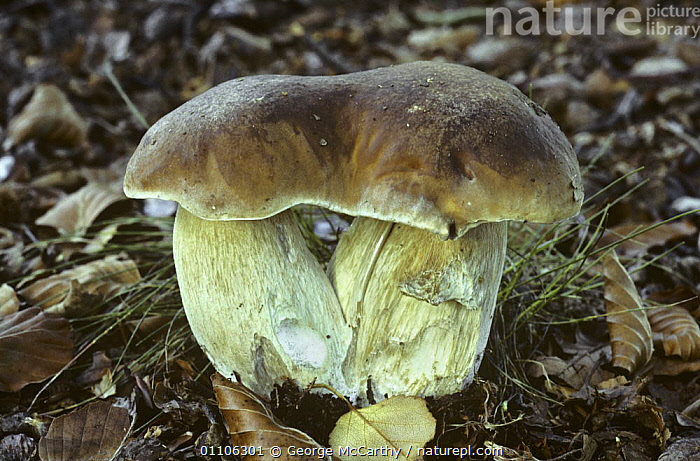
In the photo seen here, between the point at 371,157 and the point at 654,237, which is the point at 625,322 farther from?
the point at 371,157

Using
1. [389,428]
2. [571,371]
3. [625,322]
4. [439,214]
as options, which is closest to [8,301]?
[389,428]

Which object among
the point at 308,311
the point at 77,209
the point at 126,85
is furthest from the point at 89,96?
the point at 308,311

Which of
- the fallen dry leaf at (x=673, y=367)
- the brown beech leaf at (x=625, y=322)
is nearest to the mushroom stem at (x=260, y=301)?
the brown beech leaf at (x=625, y=322)

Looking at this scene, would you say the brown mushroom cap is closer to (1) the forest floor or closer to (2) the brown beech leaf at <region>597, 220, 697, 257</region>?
(1) the forest floor

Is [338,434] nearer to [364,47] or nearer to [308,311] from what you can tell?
[308,311]

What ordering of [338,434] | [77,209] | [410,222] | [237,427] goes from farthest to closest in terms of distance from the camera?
1. [77,209]
2. [338,434]
3. [237,427]
4. [410,222]

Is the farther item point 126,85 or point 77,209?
point 126,85

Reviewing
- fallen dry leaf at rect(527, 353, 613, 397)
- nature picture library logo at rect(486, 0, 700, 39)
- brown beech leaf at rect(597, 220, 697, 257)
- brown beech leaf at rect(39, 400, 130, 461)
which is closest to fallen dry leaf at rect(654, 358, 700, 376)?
fallen dry leaf at rect(527, 353, 613, 397)
